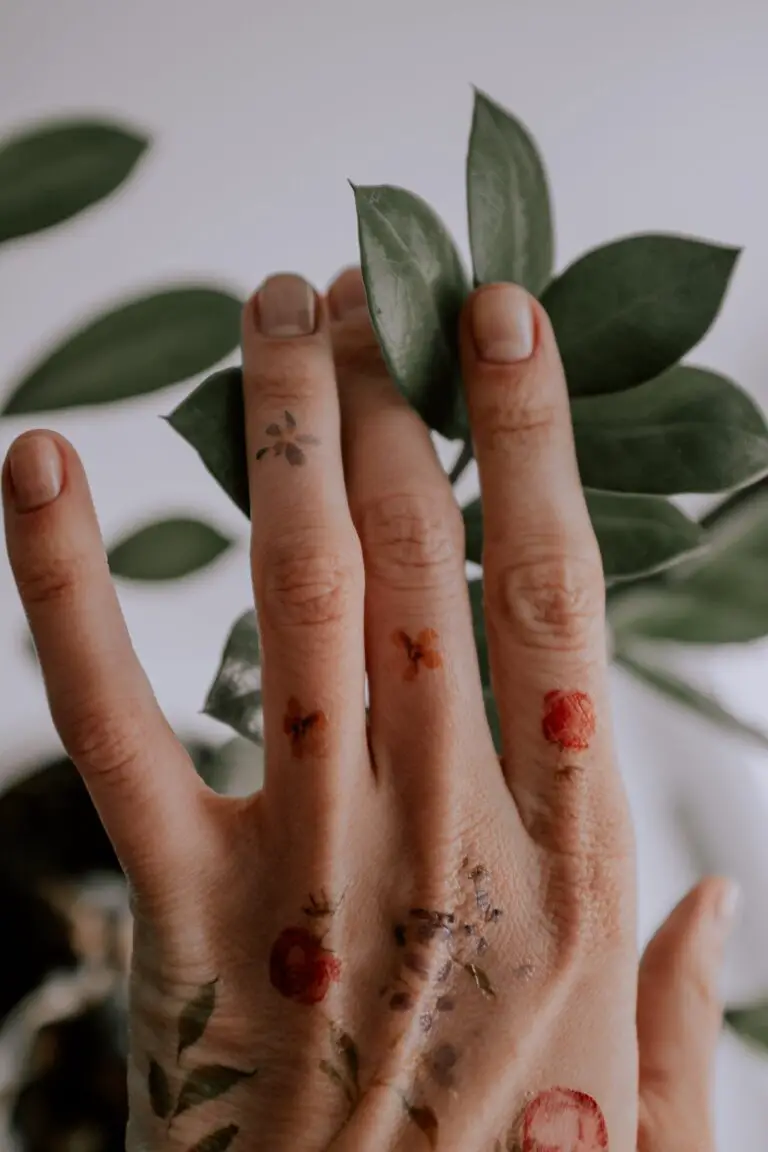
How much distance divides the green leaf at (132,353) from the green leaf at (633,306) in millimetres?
256

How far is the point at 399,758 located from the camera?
0.41 m

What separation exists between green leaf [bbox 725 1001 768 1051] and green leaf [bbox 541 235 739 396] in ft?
1.65

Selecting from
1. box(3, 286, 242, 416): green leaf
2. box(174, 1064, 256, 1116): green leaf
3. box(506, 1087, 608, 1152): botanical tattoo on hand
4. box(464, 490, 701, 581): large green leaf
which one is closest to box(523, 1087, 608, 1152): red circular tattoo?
box(506, 1087, 608, 1152): botanical tattoo on hand

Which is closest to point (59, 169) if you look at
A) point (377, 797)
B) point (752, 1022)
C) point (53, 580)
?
point (53, 580)

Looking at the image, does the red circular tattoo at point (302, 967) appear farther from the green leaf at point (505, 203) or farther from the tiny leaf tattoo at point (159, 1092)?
the green leaf at point (505, 203)

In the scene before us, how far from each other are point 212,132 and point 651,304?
358mm

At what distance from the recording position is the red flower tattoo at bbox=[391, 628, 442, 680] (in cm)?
40

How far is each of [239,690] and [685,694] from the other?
33 centimetres

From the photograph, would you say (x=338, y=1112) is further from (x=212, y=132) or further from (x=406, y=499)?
(x=212, y=132)

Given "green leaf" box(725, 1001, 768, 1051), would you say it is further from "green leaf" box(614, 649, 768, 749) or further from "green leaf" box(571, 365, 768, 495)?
"green leaf" box(571, 365, 768, 495)

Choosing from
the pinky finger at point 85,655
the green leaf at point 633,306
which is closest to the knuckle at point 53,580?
the pinky finger at point 85,655

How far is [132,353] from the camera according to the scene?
622 mm

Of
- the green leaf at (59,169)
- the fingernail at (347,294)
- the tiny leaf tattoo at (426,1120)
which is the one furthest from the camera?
the green leaf at (59,169)

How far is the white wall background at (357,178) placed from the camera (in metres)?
0.63
